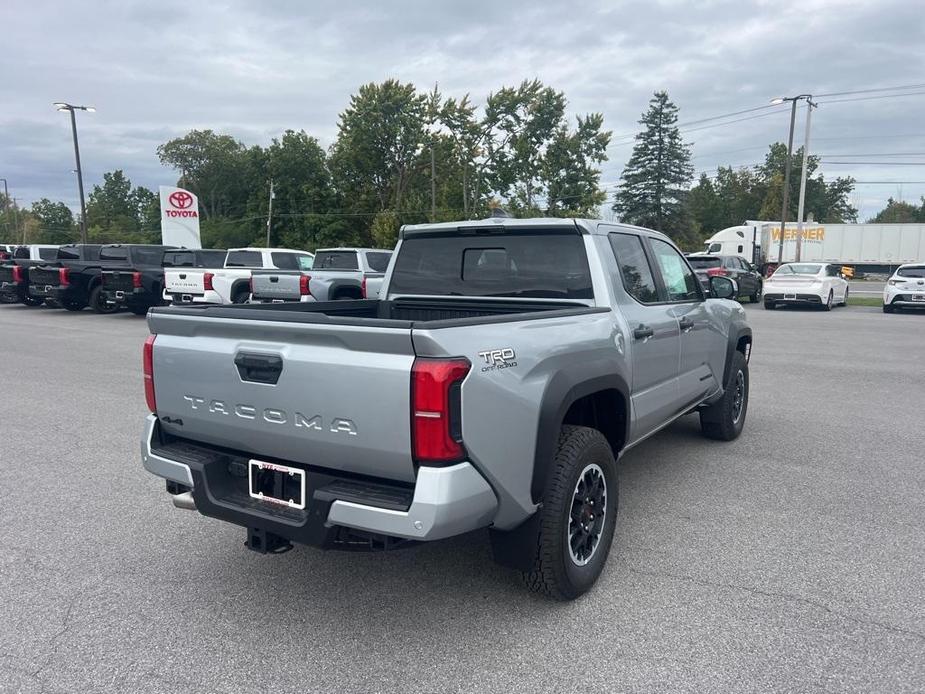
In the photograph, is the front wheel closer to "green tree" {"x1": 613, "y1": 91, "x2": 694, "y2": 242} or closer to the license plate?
the license plate

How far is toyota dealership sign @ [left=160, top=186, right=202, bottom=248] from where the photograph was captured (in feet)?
106

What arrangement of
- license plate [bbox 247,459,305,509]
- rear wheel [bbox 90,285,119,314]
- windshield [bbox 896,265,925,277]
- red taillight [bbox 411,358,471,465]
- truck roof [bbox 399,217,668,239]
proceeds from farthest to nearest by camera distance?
windshield [bbox 896,265,925,277], rear wheel [bbox 90,285,119,314], truck roof [bbox 399,217,668,239], license plate [bbox 247,459,305,509], red taillight [bbox 411,358,471,465]

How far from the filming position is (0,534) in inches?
161

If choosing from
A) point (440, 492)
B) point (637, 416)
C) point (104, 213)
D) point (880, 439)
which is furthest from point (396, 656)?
point (104, 213)

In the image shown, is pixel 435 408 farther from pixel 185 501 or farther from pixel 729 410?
pixel 729 410

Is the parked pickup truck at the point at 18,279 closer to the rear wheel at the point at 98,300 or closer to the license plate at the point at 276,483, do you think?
→ the rear wheel at the point at 98,300

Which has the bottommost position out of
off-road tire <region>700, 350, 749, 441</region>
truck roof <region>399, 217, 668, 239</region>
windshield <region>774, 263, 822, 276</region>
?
off-road tire <region>700, 350, 749, 441</region>

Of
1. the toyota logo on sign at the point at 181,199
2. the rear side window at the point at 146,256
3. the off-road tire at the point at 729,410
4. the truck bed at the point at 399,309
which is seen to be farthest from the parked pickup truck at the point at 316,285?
the toyota logo on sign at the point at 181,199

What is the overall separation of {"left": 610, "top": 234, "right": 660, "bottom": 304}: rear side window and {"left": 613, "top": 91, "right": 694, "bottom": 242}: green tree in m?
61.8

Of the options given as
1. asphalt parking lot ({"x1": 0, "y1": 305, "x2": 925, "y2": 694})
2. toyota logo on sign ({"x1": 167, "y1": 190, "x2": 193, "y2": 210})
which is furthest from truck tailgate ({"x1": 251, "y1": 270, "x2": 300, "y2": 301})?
toyota logo on sign ({"x1": 167, "y1": 190, "x2": 193, "y2": 210})

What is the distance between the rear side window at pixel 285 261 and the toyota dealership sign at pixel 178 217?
16780mm

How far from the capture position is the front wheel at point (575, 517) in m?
3.09

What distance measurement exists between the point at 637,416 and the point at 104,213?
121 m

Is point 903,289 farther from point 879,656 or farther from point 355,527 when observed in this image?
point 355,527
